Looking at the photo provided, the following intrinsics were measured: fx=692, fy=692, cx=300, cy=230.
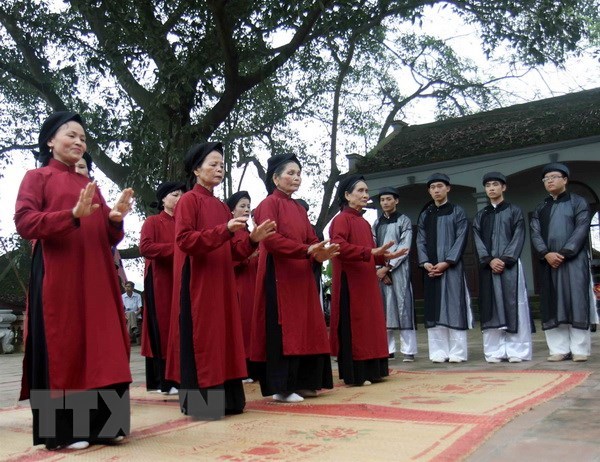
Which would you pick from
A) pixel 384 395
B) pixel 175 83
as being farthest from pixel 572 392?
pixel 175 83

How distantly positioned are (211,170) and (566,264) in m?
3.71

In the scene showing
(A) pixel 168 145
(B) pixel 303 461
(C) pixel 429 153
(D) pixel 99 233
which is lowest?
(B) pixel 303 461

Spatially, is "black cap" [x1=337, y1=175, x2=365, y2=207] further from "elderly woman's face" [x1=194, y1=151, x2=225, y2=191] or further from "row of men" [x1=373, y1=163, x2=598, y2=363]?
"elderly woman's face" [x1=194, y1=151, x2=225, y2=191]

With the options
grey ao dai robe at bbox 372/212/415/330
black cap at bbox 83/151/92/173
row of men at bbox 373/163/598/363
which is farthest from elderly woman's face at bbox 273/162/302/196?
row of men at bbox 373/163/598/363

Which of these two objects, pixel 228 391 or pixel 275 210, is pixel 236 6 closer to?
pixel 275 210

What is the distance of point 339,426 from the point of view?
3.63 meters

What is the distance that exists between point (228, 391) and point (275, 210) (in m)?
1.38

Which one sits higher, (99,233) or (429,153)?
(429,153)

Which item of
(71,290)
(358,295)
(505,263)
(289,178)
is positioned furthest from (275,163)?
(505,263)

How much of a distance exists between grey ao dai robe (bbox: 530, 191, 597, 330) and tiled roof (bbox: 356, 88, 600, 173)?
7842mm

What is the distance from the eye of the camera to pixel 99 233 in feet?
11.9

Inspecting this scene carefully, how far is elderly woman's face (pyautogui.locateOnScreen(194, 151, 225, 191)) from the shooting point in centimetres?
446

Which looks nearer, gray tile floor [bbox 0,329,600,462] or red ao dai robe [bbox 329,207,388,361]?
gray tile floor [bbox 0,329,600,462]

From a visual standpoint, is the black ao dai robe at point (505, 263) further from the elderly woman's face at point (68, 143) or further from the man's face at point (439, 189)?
the elderly woman's face at point (68, 143)
